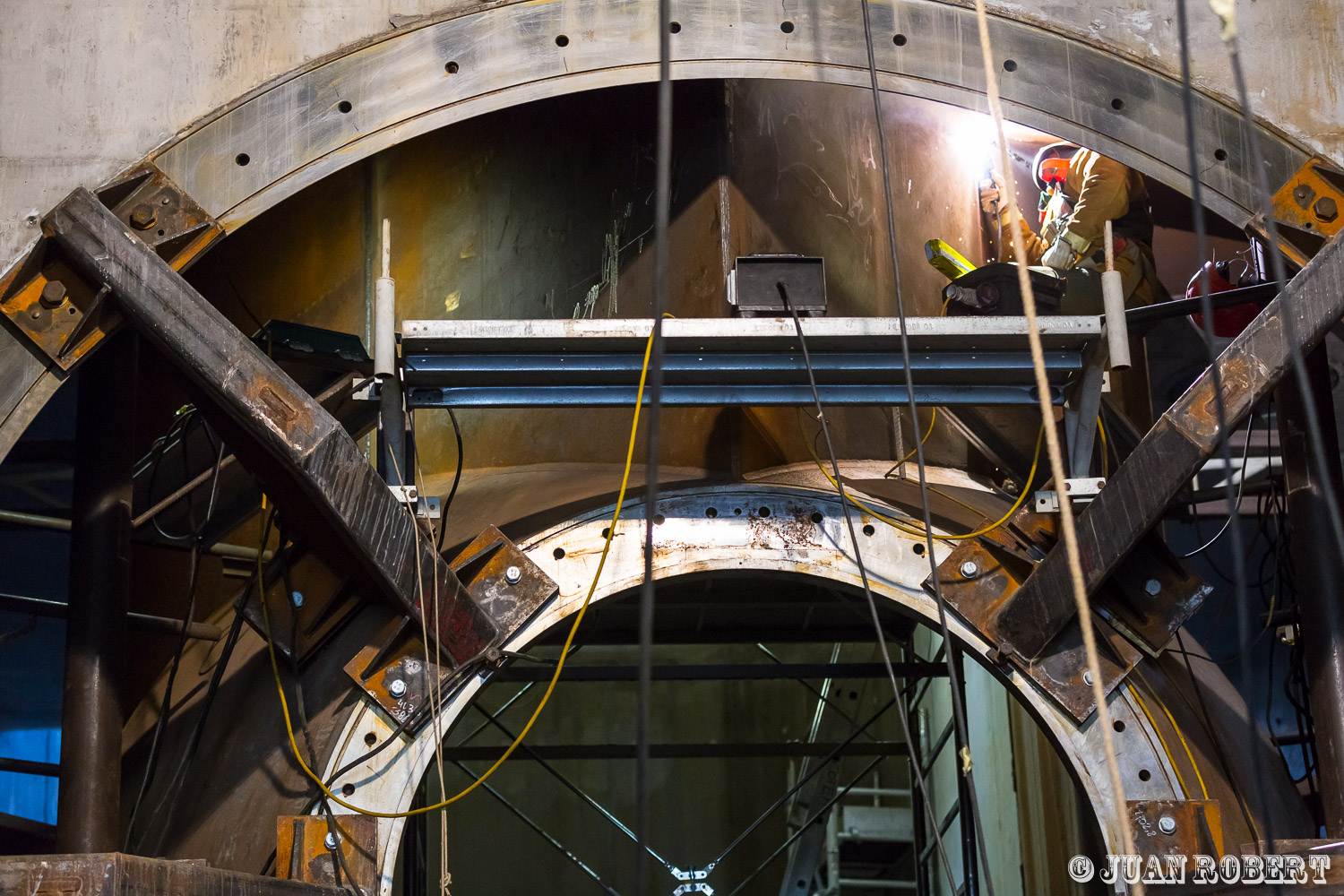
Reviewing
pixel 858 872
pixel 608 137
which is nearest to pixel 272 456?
pixel 608 137

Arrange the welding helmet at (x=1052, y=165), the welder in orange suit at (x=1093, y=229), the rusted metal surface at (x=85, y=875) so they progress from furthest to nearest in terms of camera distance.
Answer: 1. the welding helmet at (x=1052, y=165)
2. the welder in orange suit at (x=1093, y=229)
3. the rusted metal surface at (x=85, y=875)

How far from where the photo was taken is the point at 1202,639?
7.80 meters

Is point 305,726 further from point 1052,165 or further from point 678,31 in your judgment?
point 1052,165

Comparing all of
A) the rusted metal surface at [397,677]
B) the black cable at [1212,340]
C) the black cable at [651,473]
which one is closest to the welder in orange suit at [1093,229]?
the black cable at [1212,340]

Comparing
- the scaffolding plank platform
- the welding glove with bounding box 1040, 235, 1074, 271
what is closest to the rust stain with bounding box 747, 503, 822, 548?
the scaffolding plank platform

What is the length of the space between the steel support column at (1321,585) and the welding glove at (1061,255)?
2.67 meters

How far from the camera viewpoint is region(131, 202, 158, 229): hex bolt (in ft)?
11.2

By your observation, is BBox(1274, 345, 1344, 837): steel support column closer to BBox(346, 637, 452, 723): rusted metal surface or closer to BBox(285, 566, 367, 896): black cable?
BBox(346, 637, 452, 723): rusted metal surface

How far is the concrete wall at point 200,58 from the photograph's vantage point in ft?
11.3

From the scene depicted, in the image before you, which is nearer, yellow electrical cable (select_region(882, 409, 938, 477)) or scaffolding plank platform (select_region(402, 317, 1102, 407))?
scaffolding plank platform (select_region(402, 317, 1102, 407))

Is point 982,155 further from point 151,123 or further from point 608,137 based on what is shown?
point 151,123

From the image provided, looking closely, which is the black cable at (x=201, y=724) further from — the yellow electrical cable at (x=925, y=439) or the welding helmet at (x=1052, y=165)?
the welding helmet at (x=1052, y=165)

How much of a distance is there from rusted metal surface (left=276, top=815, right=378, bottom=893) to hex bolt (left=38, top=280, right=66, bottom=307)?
1558mm

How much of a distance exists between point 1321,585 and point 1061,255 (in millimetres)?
3245
